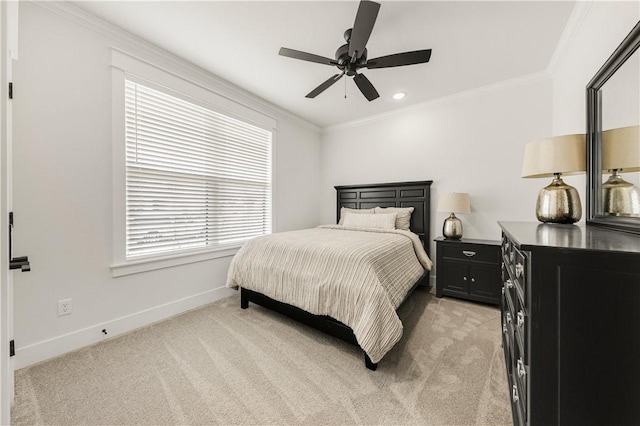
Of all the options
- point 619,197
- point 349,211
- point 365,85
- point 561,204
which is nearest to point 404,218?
point 349,211

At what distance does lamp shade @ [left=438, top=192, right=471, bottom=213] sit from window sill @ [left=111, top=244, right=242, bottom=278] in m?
2.70

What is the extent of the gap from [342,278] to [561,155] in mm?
1545

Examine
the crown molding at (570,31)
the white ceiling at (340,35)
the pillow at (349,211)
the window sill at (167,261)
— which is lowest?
the window sill at (167,261)

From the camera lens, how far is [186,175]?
2631mm

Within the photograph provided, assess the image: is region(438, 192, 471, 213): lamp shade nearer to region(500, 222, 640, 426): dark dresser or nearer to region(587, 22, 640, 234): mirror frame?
region(587, 22, 640, 234): mirror frame

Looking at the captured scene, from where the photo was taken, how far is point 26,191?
1.69 metres

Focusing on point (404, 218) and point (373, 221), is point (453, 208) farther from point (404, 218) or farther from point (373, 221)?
point (373, 221)

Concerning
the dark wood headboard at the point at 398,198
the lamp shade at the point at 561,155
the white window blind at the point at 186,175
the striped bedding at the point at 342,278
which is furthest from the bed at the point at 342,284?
the lamp shade at the point at 561,155

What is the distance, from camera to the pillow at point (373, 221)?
3.35m

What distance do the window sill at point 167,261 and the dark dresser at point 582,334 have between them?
2.78 m

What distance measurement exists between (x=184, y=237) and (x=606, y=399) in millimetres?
3020

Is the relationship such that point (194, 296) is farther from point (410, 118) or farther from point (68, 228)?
point (410, 118)

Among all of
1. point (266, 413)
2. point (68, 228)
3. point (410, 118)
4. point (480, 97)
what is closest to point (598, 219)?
point (266, 413)

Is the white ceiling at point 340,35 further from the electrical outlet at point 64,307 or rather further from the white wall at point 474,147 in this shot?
the electrical outlet at point 64,307
